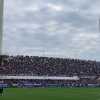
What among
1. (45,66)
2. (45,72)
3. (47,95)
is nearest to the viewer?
(47,95)

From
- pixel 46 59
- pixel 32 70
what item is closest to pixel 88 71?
pixel 46 59

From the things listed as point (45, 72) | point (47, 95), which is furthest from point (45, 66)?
point (47, 95)

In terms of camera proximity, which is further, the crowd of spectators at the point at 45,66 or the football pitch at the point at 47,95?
the crowd of spectators at the point at 45,66

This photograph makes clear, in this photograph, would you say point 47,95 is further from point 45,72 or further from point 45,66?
point 45,66

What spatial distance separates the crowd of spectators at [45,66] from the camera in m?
96.3

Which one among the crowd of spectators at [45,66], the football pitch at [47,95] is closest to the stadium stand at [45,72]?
the crowd of spectators at [45,66]

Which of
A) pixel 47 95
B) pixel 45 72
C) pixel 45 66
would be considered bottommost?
pixel 47 95

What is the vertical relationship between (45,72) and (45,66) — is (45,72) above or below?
below

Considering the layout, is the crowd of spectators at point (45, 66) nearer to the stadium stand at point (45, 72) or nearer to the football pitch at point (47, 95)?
the stadium stand at point (45, 72)

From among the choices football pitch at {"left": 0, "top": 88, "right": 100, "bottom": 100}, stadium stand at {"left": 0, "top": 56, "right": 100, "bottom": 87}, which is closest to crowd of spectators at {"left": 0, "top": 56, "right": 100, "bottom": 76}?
stadium stand at {"left": 0, "top": 56, "right": 100, "bottom": 87}

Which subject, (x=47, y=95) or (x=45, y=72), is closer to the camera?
(x=47, y=95)

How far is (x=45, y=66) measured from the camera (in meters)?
104

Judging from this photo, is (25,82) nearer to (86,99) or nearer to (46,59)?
(46,59)

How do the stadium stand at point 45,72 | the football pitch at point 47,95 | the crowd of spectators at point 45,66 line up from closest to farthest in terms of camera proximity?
the football pitch at point 47,95 < the stadium stand at point 45,72 < the crowd of spectators at point 45,66
